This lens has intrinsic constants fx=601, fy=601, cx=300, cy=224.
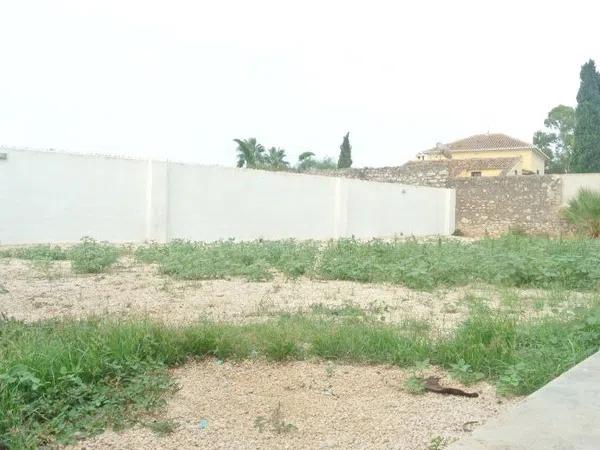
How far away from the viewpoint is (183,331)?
12.9 feet

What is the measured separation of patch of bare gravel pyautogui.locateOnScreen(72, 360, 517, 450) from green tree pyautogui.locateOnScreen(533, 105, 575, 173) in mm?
48236

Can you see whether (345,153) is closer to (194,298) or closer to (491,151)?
(491,151)

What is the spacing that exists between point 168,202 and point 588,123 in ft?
78.8

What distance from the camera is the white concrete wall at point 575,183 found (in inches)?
742

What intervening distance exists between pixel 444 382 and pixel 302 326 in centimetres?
127

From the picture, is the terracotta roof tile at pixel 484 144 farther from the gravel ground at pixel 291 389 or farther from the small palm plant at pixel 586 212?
the gravel ground at pixel 291 389

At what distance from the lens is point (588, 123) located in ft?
97.8

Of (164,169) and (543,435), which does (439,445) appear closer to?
(543,435)

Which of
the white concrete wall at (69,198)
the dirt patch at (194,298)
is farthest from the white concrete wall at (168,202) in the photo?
the dirt patch at (194,298)

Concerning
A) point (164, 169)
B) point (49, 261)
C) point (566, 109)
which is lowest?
point (49, 261)

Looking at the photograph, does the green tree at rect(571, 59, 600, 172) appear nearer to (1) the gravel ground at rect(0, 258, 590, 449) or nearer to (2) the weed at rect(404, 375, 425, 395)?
(1) the gravel ground at rect(0, 258, 590, 449)

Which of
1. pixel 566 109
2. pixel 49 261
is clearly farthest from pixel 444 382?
pixel 566 109

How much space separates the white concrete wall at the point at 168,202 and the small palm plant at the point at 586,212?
5719mm

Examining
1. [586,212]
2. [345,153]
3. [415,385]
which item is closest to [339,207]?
[586,212]
